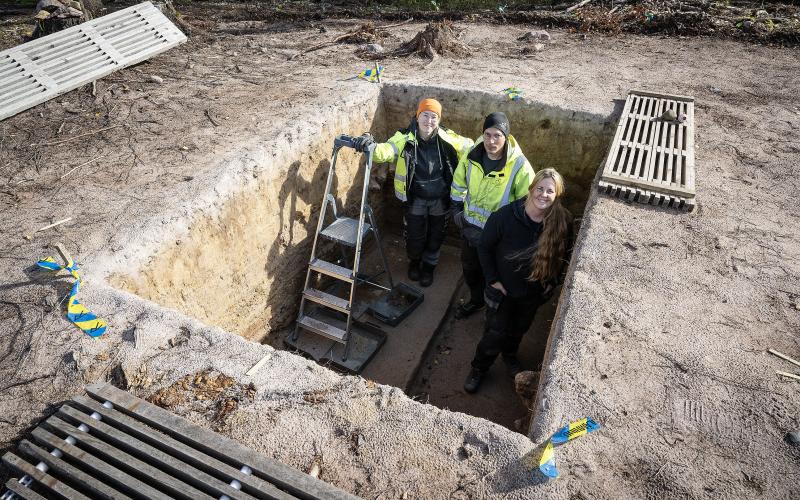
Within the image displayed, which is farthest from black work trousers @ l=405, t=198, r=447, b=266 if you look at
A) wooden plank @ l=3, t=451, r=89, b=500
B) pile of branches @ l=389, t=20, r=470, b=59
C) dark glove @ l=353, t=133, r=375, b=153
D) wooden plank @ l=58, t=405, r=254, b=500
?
wooden plank @ l=3, t=451, r=89, b=500

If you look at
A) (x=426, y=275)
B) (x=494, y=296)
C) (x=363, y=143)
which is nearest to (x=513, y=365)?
(x=494, y=296)

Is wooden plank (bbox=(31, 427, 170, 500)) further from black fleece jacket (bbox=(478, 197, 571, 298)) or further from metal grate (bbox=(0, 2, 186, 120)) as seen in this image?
metal grate (bbox=(0, 2, 186, 120))

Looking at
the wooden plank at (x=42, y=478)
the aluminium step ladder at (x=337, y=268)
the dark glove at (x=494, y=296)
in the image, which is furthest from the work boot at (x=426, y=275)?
the wooden plank at (x=42, y=478)

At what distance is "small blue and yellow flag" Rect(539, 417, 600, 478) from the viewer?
2184mm

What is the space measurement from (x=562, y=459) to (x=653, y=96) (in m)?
4.84

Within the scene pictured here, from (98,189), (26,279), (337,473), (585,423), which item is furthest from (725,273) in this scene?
(98,189)

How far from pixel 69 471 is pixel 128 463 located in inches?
11.1

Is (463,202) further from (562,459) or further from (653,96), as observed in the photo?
(562,459)

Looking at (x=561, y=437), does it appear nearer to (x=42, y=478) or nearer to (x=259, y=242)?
(x=42, y=478)

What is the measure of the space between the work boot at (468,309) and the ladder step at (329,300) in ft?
4.73

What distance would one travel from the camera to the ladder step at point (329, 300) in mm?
4945

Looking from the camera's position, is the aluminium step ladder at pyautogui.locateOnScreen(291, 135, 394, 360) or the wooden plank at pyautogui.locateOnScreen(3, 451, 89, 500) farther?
the aluminium step ladder at pyautogui.locateOnScreen(291, 135, 394, 360)

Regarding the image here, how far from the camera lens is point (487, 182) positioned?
4.43 m

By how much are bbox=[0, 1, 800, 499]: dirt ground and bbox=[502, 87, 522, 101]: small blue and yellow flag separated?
18cm
